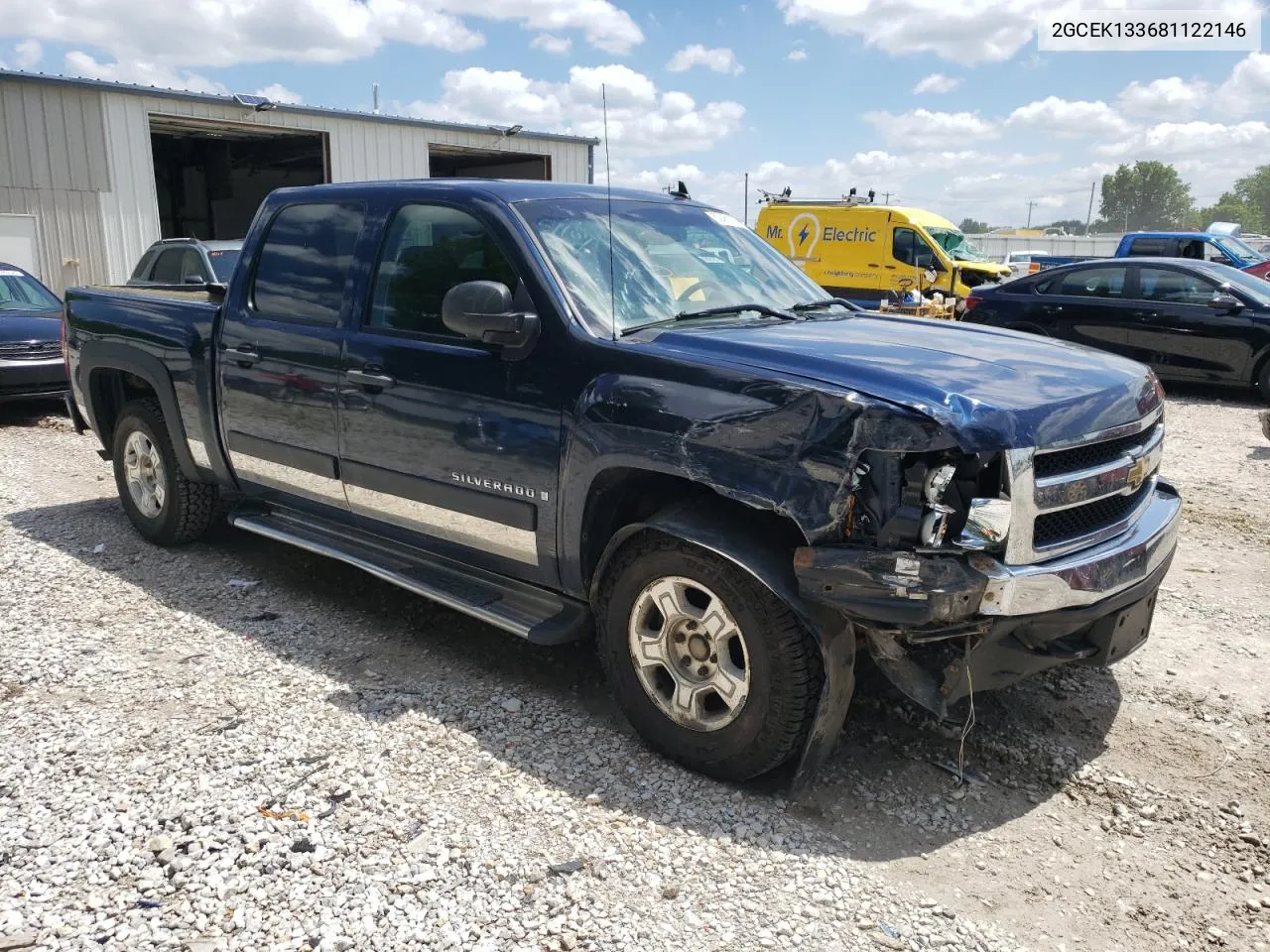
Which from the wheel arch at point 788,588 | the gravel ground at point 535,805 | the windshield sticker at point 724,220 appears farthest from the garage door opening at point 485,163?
the wheel arch at point 788,588

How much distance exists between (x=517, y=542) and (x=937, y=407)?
1.69 m

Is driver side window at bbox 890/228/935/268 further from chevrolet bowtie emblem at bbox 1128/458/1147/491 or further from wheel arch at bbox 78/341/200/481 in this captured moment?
chevrolet bowtie emblem at bbox 1128/458/1147/491

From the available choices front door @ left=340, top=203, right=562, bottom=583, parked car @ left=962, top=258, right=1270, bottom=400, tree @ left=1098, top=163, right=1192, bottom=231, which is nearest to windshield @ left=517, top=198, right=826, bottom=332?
front door @ left=340, top=203, right=562, bottom=583

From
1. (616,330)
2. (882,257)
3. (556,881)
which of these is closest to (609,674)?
(556,881)

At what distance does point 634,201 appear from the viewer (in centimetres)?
439

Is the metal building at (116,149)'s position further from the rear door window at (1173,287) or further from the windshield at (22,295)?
the rear door window at (1173,287)

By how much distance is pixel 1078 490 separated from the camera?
305cm

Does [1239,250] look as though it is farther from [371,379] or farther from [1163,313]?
[371,379]

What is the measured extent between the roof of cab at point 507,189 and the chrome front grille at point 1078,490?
2.14 meters

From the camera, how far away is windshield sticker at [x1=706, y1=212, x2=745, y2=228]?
4.62 metres

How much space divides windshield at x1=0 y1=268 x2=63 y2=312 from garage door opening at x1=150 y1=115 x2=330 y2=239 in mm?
12980

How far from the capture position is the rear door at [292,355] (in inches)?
174

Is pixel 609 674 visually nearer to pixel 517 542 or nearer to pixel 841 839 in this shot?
pixel 517 542

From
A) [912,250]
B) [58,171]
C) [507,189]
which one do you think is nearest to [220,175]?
[58,171]
